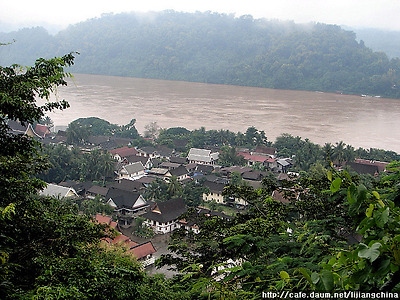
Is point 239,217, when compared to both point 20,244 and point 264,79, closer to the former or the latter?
point 20,244

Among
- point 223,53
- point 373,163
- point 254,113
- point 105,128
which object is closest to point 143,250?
point 373,163

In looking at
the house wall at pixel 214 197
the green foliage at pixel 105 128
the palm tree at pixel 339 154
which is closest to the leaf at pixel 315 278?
the house wall at pixel 214 197

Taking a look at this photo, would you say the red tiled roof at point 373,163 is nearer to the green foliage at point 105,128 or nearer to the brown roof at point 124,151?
the brown roof at point 124,151

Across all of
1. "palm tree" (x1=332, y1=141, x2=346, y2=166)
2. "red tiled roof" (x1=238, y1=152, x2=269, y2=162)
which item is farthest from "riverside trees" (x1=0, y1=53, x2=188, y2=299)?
"red tiled roof" (x1=238, y1=152, x2=269, y2=162)

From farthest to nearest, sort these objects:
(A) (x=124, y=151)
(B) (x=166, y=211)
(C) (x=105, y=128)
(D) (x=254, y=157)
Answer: (C) (x=105, y=128)
(A) (x=124, y=151)
(D) (x=254, y=157)
(B) (x=166, y=211)

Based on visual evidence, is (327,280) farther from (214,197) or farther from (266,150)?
(266,150)

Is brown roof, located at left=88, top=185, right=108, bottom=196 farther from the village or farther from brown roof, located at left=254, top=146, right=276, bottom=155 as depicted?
brown roof, located at left=254, top=146, right=276, bottom=155
